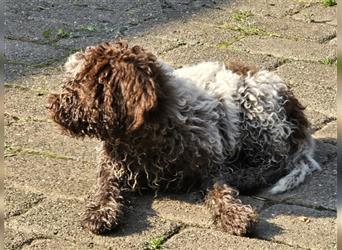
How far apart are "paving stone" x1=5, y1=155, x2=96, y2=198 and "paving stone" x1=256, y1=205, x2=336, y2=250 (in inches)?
45.1

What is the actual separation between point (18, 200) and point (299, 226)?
5.52 ft

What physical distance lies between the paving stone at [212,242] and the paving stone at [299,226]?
0.31 feet

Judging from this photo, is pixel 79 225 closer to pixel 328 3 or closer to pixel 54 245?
pixel 54 245

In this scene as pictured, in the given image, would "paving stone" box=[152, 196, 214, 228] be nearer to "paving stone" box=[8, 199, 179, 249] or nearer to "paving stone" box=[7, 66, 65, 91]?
"paving stone" box=[8, 199, 179, 249]

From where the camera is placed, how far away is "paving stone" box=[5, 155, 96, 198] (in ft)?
17.9

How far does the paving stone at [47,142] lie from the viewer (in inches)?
237

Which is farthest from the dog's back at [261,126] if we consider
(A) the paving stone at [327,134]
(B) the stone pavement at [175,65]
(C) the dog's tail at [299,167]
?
(A) the paving stone at [327,134]

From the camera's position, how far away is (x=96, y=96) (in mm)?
4941

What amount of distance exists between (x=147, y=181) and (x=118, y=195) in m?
0.22

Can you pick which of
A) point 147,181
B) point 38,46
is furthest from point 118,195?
point 38,46

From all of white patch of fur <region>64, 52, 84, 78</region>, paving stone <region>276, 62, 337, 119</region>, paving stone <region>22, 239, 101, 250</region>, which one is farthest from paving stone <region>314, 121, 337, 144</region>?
paving stone <region>22, 239, 101, 250</region>

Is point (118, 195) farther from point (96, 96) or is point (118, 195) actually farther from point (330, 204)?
point (330, 204)

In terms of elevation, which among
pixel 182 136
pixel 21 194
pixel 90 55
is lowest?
pixel 21 194

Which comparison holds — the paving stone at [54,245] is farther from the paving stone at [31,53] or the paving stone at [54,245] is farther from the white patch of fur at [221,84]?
the paving stone at [31,53]
